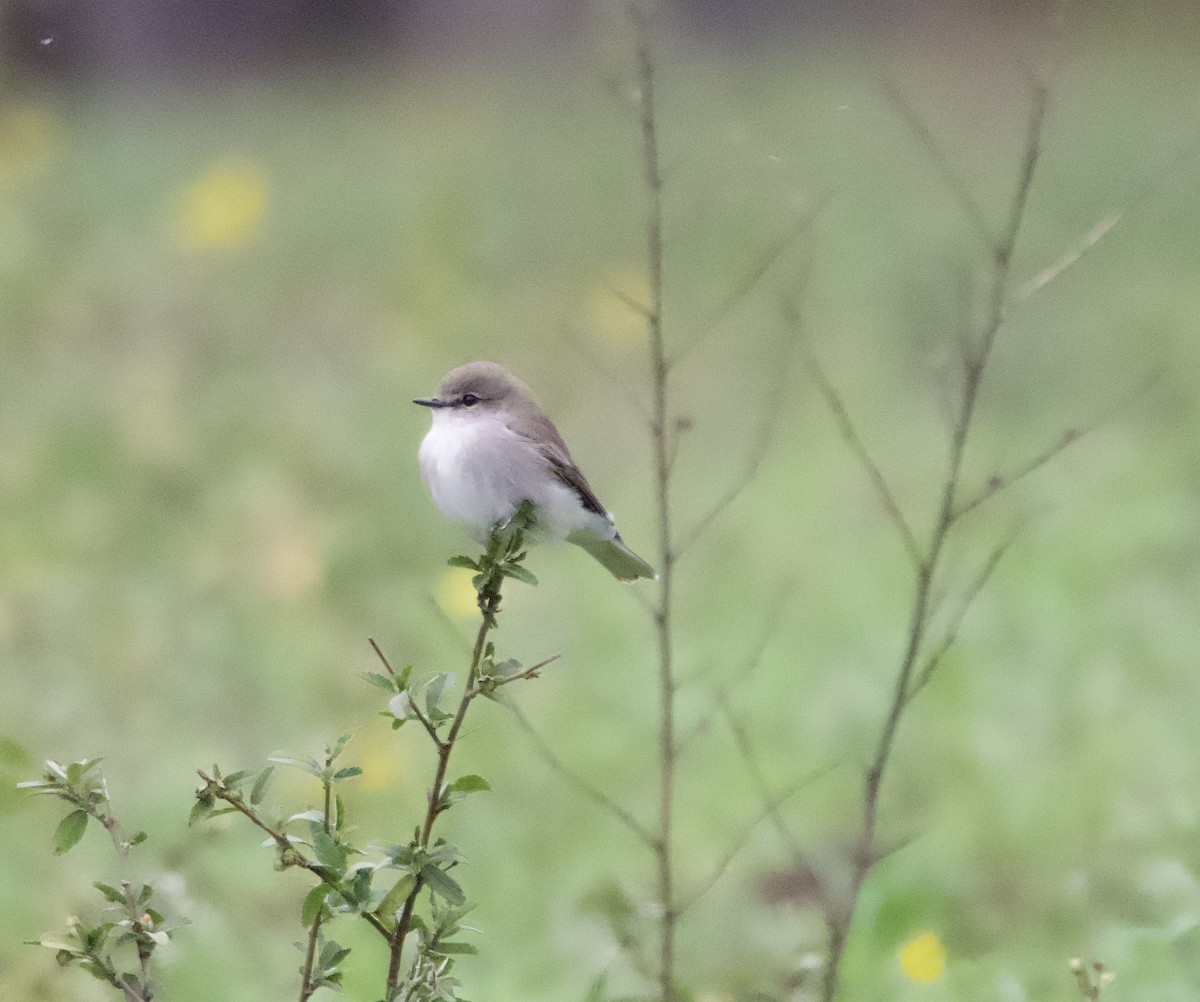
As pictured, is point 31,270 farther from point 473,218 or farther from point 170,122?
point 170,122

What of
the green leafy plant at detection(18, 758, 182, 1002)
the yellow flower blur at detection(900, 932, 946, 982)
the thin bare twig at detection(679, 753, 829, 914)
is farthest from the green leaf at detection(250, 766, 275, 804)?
the yellow flower blur at detection(900, 932, 946, 982)

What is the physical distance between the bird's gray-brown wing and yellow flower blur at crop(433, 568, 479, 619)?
4.15ft

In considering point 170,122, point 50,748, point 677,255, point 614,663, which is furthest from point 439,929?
point 170,122

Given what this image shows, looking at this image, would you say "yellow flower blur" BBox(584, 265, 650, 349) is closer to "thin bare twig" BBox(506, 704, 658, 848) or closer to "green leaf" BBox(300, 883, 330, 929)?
"thin bare twig" BBox(506, 704, 658, 848)

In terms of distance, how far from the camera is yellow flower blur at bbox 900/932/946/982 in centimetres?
234

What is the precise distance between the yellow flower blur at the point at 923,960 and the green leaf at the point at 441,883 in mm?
1082

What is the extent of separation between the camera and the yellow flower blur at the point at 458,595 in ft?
11.4

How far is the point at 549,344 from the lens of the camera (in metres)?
5.79

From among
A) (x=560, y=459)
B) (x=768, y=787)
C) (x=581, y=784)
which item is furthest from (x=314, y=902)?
(x=768, y=787)

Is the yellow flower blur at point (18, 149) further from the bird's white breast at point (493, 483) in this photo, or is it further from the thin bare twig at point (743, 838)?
the bird's white breast at point (493, 483)

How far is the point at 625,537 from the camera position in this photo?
4.39 meters

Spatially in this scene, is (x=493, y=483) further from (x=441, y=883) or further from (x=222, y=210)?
(x=222, y=210)

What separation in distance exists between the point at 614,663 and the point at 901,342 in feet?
7.76

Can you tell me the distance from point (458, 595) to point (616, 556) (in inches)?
53.0
